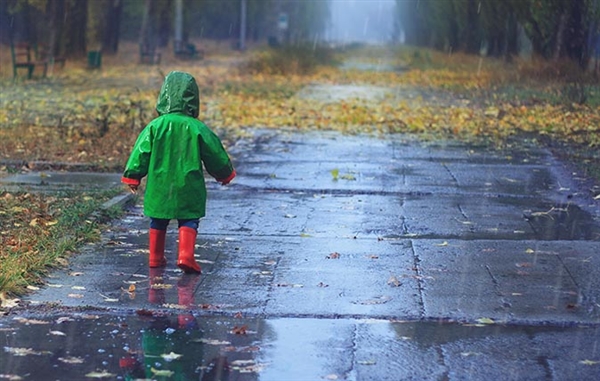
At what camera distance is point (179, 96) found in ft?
24.9

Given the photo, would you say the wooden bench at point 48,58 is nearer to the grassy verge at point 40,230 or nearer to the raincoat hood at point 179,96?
the grassy verge at point 40,230

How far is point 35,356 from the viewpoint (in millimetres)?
5555

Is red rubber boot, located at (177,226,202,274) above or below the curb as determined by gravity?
above

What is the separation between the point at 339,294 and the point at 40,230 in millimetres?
2783

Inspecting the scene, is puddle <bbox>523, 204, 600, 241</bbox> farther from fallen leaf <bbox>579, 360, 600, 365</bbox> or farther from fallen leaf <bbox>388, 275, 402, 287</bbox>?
fallen leaf <bbox>579, 360, 600, 365</bbox>

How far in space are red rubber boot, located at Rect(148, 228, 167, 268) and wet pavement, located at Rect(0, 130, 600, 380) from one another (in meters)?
0.09

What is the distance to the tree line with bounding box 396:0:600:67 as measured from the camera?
1209 inches

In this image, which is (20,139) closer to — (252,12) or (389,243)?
(389,243)

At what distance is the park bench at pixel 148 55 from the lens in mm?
47781

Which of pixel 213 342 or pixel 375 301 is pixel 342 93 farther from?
pixel 213 342

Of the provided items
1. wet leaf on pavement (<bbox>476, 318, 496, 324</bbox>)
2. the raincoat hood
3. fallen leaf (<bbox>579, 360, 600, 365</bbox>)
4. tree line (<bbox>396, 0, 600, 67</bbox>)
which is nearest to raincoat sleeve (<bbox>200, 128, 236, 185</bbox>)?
the raincoat hood

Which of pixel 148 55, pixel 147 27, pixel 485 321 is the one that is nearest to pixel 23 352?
pixel 485 321

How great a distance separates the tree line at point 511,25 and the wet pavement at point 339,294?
19300 mm

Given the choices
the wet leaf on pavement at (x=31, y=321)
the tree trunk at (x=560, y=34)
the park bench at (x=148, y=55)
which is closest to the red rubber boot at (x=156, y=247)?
the wet leaf on pavement at (x=31, y=321)
